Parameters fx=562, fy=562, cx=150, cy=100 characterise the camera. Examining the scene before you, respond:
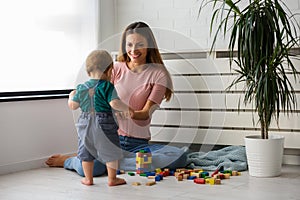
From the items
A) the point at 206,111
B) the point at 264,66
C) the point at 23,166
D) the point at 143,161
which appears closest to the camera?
the point at 264,66

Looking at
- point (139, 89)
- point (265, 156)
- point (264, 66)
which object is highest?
point (264, 66)

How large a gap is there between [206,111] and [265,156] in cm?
78

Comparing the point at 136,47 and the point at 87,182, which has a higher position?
the point at 136,47

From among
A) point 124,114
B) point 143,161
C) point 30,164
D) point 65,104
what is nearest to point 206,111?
point 143,161

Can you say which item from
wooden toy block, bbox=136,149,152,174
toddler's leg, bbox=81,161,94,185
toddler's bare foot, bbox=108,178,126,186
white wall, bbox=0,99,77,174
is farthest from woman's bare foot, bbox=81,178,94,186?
white wall, bbox=0,99,77,174

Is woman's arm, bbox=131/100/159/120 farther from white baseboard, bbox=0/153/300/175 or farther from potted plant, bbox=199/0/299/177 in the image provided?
white baseboard, bbox=0/153/300/175

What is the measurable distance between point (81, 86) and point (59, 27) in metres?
1.12

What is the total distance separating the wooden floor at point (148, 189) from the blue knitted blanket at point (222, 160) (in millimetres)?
107

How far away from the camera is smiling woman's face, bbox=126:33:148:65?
3613mm

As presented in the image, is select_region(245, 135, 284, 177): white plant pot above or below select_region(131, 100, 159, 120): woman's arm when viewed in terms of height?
below

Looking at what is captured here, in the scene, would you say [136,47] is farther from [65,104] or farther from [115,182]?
[115,182]

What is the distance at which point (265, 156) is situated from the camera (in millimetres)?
3213

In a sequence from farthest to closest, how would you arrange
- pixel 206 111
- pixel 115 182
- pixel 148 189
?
pixel 206 111 < pixel 115 182 < pixel 148 189

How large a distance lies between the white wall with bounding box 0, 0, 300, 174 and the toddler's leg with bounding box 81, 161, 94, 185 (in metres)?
0.67
